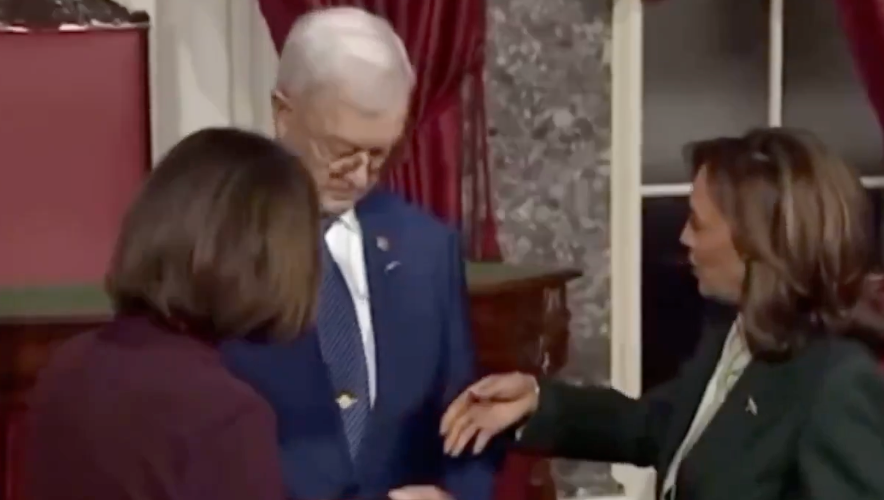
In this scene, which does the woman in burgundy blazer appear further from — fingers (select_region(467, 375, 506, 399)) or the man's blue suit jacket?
fingers (select_region(467, 375, 506, 399))

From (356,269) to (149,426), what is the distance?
518mm

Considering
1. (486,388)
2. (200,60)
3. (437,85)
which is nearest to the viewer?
(486,388)

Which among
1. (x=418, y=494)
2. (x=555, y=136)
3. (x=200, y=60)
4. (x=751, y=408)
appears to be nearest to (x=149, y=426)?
(x=418, y=494)

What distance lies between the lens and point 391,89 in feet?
5.48

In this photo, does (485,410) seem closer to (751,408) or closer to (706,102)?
(751,408)

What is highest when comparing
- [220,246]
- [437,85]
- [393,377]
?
[437,85]

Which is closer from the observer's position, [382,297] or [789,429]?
[789,429]

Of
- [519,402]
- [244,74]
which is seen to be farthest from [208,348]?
[244,74]

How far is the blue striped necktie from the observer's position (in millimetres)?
1641

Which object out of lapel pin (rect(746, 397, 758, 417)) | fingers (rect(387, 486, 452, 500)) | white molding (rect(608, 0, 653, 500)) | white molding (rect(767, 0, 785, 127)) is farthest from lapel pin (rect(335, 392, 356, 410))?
white molding (rect(767, 0, 785, 127))

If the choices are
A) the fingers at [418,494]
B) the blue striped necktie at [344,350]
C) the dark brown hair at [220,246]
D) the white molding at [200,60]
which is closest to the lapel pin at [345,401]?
the blue striped necktie at [344,350]

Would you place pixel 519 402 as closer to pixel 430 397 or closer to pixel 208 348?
pixel 430 397

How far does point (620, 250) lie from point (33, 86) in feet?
4.37

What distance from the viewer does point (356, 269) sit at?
1.70 metres
